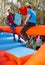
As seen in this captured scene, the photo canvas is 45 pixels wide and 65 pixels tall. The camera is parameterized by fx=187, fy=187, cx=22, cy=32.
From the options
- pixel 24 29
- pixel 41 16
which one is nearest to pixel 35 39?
pixel 24 29

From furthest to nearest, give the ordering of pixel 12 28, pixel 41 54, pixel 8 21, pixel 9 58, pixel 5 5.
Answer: pixel 5 5
pixel 8 21
pixel 12 28
pixel 9 58
pixel 41 54

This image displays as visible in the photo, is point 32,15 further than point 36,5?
No

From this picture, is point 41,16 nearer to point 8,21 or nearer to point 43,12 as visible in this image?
point 43,12

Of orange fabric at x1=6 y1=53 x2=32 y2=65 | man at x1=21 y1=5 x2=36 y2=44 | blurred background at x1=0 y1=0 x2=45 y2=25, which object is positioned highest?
man at x1=21 y1=5 x2=36 y2=44

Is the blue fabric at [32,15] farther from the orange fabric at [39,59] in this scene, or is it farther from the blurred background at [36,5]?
the blurred background at [36,5]

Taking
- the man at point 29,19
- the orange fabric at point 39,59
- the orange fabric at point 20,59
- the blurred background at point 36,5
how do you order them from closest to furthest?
the orange fabric at point 39,59 → the orange fabric at point 20,59 → the man at point 29,19 → the blurred background at point 36,5

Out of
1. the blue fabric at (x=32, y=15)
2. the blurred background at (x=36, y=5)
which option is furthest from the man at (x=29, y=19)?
the blurred background at (x=36, y=5)

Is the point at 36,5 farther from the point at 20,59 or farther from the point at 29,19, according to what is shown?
the point at 20,59

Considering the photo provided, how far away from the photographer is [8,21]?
3.26 meters

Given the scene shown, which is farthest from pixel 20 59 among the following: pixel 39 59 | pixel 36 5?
pixel 36 5

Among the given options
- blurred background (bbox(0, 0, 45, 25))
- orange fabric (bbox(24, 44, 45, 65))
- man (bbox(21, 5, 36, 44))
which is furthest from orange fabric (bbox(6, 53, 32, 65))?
blurred background (bbox(0, 0, 45, 25))

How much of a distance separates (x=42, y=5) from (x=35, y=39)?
10.5ft

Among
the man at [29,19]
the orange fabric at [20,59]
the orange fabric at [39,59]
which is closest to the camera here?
the orange fabric at [39,59]

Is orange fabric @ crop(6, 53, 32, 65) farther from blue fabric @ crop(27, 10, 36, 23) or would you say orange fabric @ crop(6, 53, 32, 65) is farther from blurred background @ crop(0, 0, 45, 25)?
blurred background @ crop(0, 0, 45, 25)
